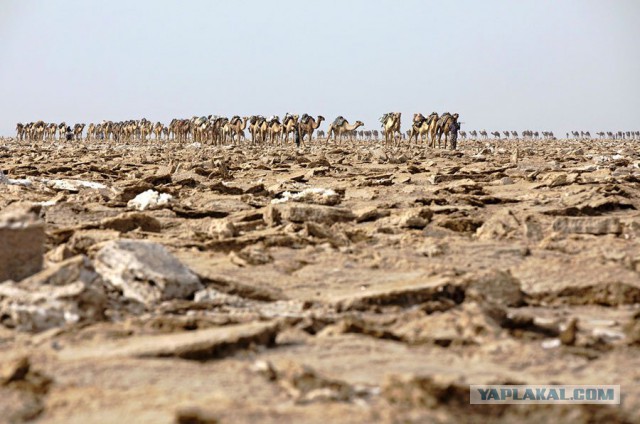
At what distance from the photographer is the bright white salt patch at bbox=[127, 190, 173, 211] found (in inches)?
313

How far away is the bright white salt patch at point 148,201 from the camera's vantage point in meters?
7.95

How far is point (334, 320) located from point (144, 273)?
47.8 inches

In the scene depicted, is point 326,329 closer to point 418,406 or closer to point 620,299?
point 418,406

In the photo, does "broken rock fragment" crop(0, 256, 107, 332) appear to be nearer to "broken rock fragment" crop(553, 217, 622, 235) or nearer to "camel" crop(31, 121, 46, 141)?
"broken rock fragment" crop(553, 217, 622, 235)

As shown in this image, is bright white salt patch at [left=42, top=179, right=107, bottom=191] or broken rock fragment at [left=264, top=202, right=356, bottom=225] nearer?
broken rock fragment at [left=264, top=202, right=356, bottom=225]

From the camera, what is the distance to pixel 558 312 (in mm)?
3961

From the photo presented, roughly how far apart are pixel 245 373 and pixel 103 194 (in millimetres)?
6741

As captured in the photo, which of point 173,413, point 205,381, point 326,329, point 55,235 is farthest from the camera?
point 55,235

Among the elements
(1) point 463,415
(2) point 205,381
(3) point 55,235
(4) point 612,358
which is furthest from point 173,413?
(3) point 55,235

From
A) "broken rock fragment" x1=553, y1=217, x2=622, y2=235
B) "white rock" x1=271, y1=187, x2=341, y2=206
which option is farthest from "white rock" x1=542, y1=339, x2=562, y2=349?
"white rock" x1=271, y1=187, x2=341, y2=206

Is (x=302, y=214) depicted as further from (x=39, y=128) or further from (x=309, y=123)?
(x=39, y=128)

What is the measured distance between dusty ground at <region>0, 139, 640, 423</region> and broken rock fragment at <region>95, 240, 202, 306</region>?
43 millimetres

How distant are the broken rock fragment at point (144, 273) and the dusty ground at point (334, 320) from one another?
43 millimetres

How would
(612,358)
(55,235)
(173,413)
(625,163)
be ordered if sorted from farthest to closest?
(625,163)
(55,235)
(612,358)
(173,413)
